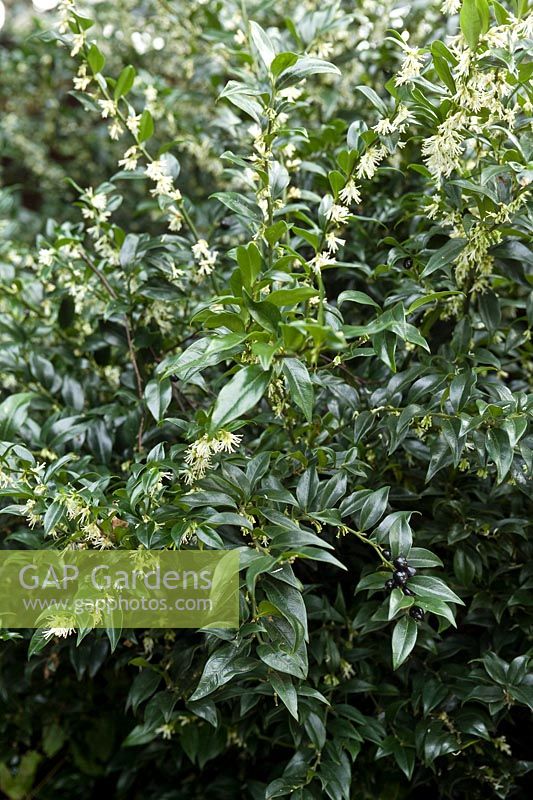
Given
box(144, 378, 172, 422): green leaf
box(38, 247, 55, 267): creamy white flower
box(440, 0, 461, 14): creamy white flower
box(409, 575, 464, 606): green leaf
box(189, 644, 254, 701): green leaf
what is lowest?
box(189, 644, 254, 701): green leaf

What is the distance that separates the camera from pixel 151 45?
228 cm

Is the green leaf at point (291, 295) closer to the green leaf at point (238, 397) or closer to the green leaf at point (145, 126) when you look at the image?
the green leaf at point (238, 397)

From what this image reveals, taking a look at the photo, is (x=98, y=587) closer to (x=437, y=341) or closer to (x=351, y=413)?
(x=351, y=413)

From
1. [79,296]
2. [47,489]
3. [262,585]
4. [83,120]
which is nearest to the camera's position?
[262,585]

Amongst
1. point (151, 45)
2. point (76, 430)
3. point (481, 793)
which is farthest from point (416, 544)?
point (151, 45)

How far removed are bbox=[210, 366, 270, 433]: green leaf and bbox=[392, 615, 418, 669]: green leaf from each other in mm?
332

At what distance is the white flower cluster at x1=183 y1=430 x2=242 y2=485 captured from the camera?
84cm

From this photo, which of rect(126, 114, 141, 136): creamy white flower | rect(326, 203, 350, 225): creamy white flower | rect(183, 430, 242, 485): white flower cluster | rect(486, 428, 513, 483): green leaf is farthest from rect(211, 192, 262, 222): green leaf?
rect(486, 428, 513, 483): green leaf

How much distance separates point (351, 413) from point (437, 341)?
0.23 m

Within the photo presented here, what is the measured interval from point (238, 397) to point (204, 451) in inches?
5.8

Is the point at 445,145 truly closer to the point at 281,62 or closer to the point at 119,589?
the point at 281,62

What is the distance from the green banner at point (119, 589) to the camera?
0.86 meters

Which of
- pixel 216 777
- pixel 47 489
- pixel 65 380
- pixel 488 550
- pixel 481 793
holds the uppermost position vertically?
pixel 47 489

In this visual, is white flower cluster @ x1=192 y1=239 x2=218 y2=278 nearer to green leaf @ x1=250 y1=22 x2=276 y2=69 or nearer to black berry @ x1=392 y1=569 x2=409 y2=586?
green leaf @ x1=250 y1=22 x2=276 y2=69
